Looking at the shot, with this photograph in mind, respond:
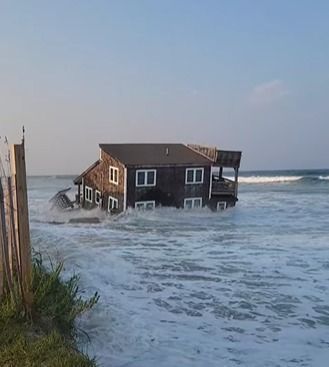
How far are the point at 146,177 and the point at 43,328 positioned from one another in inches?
951

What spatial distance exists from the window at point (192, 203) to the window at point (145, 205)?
95.6 inches

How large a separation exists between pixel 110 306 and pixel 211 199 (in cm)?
2409

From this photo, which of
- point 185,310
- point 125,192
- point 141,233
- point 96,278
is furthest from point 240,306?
point 125,192

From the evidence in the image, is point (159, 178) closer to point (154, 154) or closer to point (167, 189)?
point (167, 189)

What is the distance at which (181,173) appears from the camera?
29.7 m

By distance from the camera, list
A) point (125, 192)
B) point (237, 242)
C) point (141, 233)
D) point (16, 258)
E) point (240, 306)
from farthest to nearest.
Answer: point (125, 192) < point (141, 233) < point (237, 242) < point (240, 306) < point (16, 258)

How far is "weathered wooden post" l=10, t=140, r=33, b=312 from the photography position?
189 inches

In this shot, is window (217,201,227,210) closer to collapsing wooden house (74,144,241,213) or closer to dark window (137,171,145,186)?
collapsing wooden house (74,144,241,213)

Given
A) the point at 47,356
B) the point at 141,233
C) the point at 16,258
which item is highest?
the point at 16,258

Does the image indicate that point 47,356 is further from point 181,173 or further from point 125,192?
point 181,173

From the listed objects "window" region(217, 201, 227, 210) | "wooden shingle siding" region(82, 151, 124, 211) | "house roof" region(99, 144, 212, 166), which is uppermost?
"house roof" region(99, 144, 212, 166)

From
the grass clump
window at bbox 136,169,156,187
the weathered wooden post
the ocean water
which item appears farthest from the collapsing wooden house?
the weathered wooden post

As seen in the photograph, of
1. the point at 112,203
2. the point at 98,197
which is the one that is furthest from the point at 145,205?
the point at 98,197

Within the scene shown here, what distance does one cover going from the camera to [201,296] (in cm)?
859
